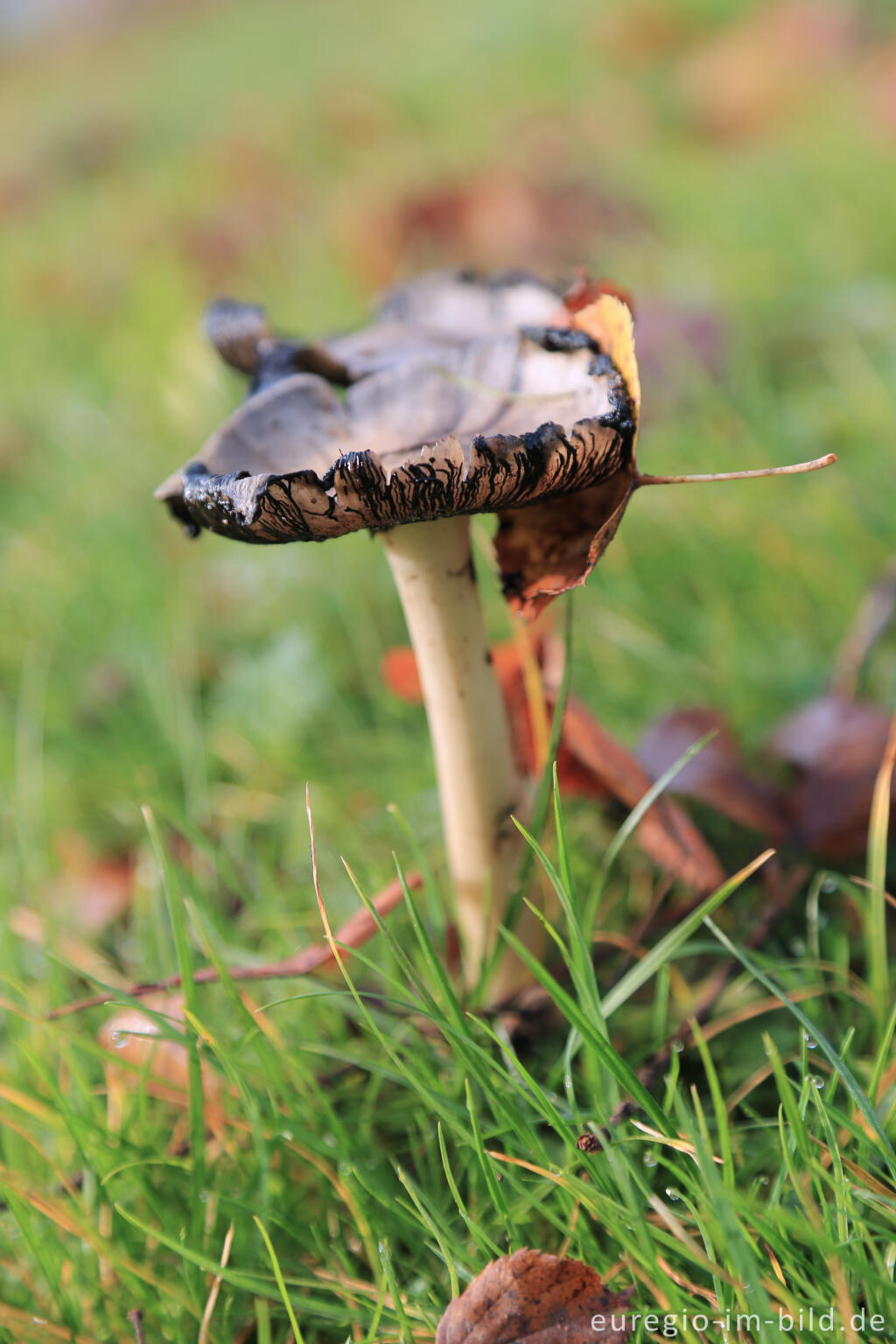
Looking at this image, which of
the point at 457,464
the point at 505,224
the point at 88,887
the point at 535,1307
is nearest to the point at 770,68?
the point at 505,224

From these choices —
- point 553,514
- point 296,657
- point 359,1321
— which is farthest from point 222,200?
point 359,1321

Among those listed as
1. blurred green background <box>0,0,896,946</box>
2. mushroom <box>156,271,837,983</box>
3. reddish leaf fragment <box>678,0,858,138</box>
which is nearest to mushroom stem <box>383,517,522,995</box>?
mushroom <box>156,271,837,983</box>

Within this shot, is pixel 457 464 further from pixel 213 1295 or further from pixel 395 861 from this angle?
pixel 213 1295

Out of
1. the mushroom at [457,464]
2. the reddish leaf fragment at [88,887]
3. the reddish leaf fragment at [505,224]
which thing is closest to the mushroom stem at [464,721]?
the mushroom at [457,464]

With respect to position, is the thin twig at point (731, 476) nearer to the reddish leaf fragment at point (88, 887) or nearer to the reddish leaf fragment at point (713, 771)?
the reddish leaf fragment at point (713, 771)

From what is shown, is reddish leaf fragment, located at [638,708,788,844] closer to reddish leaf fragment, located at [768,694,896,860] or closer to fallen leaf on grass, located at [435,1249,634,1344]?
reddish leaf fragment, located at [768,694,896,860]

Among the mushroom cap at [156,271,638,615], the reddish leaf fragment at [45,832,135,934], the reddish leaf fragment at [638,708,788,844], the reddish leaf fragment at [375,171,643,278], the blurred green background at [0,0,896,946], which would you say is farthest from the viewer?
the reddish leaf fragment at [375,171,643,278]
